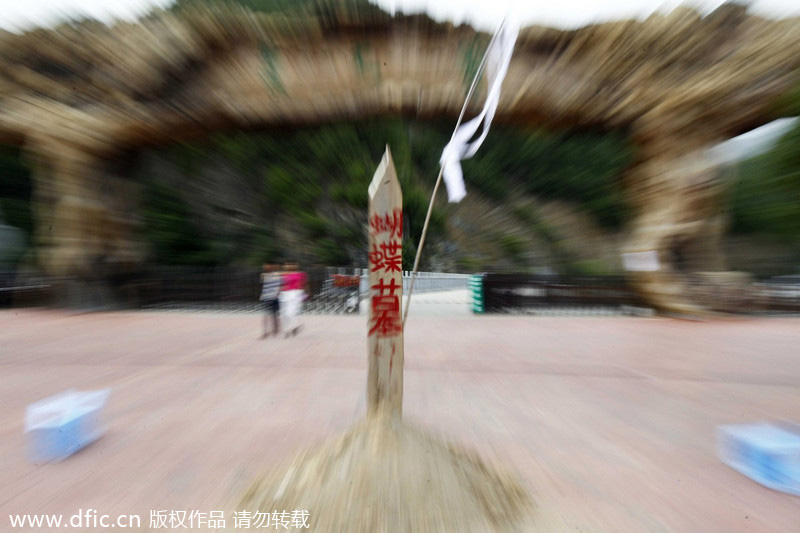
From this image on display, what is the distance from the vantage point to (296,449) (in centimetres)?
370

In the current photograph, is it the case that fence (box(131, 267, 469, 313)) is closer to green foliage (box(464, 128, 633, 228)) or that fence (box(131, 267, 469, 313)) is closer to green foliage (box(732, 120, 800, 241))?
green foliage (box(464, 128, 633, 228))

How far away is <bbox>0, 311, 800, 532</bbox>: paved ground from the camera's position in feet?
9.68

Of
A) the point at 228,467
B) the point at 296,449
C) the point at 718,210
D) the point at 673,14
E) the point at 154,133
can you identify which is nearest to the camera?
the point at 228,467

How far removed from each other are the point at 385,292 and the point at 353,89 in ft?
49.9

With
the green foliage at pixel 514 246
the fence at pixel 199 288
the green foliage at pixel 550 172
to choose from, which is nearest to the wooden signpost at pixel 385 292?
the fence at pixel 199 288

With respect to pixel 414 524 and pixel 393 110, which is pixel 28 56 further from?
pixel 414 524

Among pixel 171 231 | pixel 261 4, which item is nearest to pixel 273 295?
pixel 171 231

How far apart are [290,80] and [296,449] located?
51.1ft

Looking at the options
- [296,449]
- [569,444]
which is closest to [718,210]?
[569,444]

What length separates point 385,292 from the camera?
10.2 ft

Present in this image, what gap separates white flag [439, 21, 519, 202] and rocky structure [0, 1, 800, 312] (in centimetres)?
1314

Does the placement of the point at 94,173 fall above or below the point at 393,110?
below

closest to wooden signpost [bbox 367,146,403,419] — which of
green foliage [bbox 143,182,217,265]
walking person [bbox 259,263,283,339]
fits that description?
walking person [bbox 259,263,283,339]

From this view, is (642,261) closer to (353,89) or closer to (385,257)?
(353,89)
